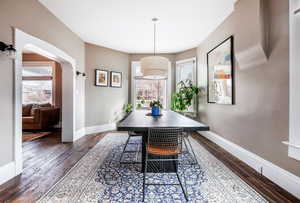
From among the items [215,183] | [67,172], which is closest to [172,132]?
[215,183]

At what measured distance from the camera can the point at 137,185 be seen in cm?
191

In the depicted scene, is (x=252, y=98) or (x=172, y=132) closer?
(x=172, y=132)

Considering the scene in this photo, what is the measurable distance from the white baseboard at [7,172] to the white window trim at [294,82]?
341 cm

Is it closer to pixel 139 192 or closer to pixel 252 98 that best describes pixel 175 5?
pixel 252 98

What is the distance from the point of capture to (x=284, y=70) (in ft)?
5.93

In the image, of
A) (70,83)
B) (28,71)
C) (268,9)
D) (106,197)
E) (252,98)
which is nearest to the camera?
(106,197)

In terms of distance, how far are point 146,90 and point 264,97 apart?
398 cm

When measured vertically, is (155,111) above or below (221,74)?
below

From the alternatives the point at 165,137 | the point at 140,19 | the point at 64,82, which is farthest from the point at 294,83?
the point at 64,82

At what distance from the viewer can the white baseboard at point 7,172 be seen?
192 cm

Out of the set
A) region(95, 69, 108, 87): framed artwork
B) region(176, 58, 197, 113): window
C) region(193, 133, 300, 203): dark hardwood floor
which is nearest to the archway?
region(95, 69, 108, 87): framed artwork

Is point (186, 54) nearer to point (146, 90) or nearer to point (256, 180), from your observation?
point (146, 90)

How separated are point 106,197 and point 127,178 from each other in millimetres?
440

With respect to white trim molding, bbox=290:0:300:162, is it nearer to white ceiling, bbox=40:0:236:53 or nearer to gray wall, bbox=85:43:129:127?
white ceiling, bbox=40:0:236:53
